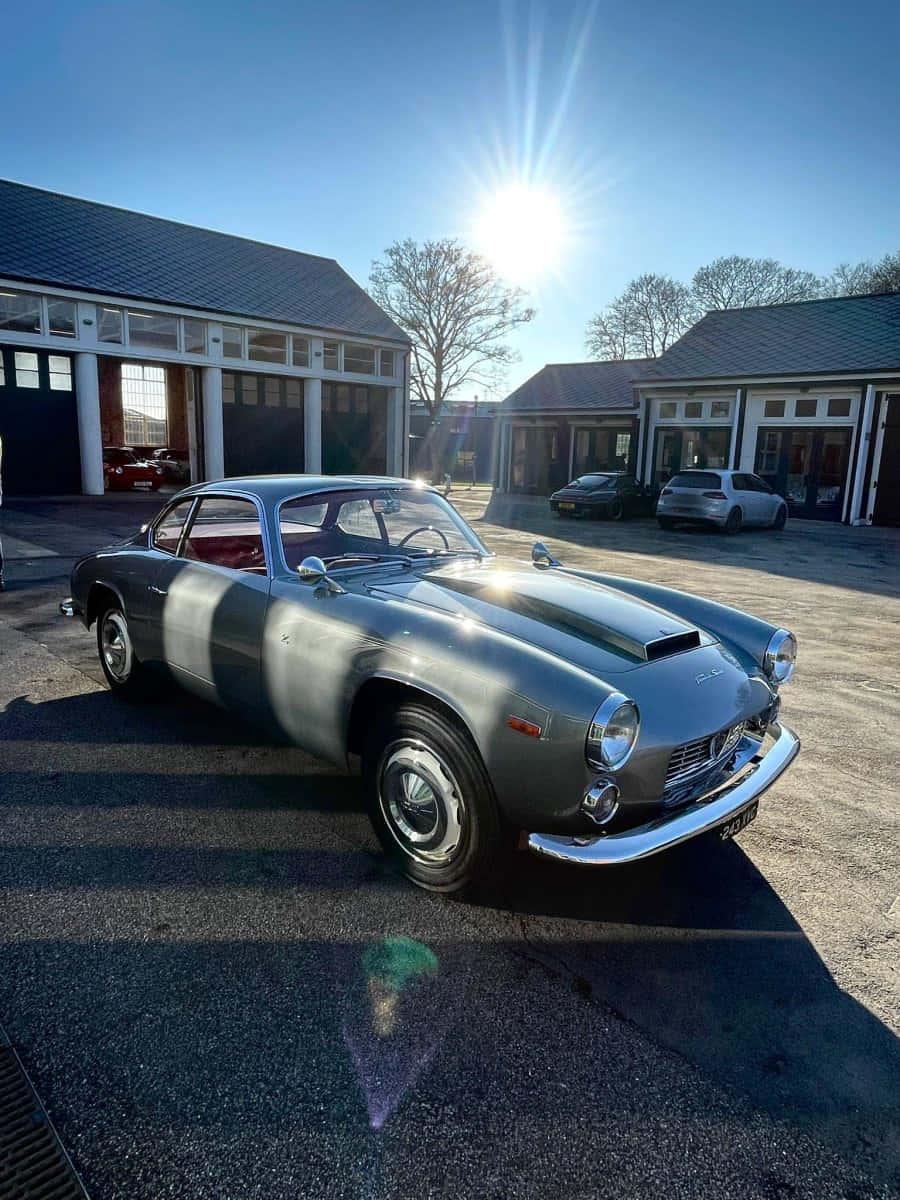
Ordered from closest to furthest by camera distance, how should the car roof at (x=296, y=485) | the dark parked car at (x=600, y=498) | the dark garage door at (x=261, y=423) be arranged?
the car roof at (x=296, y=485) → the dark parked car at (x=600, y=498) → the dark garage door at (x=261, y=423)

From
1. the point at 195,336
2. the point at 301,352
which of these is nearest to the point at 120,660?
the point at 195,336

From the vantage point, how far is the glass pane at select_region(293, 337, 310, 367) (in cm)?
2359

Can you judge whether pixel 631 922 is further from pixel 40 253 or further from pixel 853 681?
pixel 40 253

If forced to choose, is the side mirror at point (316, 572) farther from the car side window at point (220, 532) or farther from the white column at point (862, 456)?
the white column at point (862, 456)

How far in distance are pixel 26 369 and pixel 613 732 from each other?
20.4 metres

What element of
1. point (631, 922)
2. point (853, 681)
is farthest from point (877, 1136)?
point (853, 681)

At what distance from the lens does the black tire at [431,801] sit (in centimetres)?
263

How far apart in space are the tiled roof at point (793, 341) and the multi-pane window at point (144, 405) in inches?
877

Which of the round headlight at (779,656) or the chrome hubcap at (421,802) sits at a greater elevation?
the round headlight at (779,656)

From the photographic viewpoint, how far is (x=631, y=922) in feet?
9.06

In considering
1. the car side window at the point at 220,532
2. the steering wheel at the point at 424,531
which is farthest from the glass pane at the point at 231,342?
the steering wheel at the point at 424,531

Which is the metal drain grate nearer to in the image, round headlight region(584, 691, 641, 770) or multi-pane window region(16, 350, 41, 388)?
round headlight region(584, 691, 641, 770)

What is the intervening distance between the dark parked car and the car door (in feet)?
56.1

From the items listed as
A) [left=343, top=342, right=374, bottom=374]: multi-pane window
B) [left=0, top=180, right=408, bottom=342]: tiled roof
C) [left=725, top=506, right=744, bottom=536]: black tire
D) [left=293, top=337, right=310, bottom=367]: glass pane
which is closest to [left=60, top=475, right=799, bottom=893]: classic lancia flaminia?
[left=725, top=506, right=744, bottom=536]: black tire
